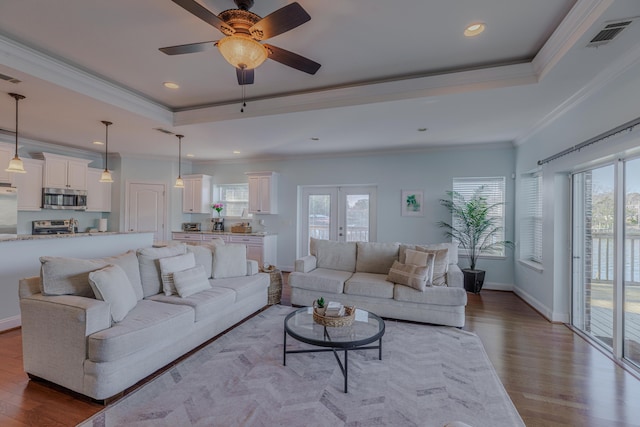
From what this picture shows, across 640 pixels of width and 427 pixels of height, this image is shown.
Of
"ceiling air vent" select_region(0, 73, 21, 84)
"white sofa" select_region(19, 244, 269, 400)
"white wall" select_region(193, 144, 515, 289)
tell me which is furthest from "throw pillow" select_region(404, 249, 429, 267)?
"ceiling air vent" select_region(0, 73, 21, 84)

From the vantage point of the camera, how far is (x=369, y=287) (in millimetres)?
3740

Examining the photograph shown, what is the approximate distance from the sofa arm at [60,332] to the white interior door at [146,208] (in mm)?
4593

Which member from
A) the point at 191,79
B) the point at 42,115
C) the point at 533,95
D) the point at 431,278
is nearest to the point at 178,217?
the point at 42,115

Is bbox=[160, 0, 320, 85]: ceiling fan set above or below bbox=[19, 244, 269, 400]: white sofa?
above

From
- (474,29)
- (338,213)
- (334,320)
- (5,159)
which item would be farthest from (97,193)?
(474,29)

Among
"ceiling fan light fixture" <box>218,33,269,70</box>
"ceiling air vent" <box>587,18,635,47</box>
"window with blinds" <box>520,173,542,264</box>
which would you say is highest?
"ceiling air vent" <box>587,18,635,47</box>

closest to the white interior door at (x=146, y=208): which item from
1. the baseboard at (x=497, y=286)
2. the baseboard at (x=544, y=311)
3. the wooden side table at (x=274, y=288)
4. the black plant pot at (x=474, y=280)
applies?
the wooden side table at (x=274, y=288)

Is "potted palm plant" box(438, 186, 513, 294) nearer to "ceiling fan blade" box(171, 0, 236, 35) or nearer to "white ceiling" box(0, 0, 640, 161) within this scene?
"white ceiling" box(0, 0, 640, 161)

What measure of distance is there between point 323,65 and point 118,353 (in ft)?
9.89

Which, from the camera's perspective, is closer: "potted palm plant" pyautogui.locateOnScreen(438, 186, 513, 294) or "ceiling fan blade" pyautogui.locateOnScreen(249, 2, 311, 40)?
"ceiling fan blade" pyautogui.locateOnScreen(249, 2, 311, 40)

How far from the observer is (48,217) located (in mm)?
5652

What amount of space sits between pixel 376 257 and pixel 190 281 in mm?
2583

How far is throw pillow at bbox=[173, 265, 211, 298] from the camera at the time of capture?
2.99 m

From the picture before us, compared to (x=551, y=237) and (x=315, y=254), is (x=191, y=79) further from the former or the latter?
(x=551, y=237)
